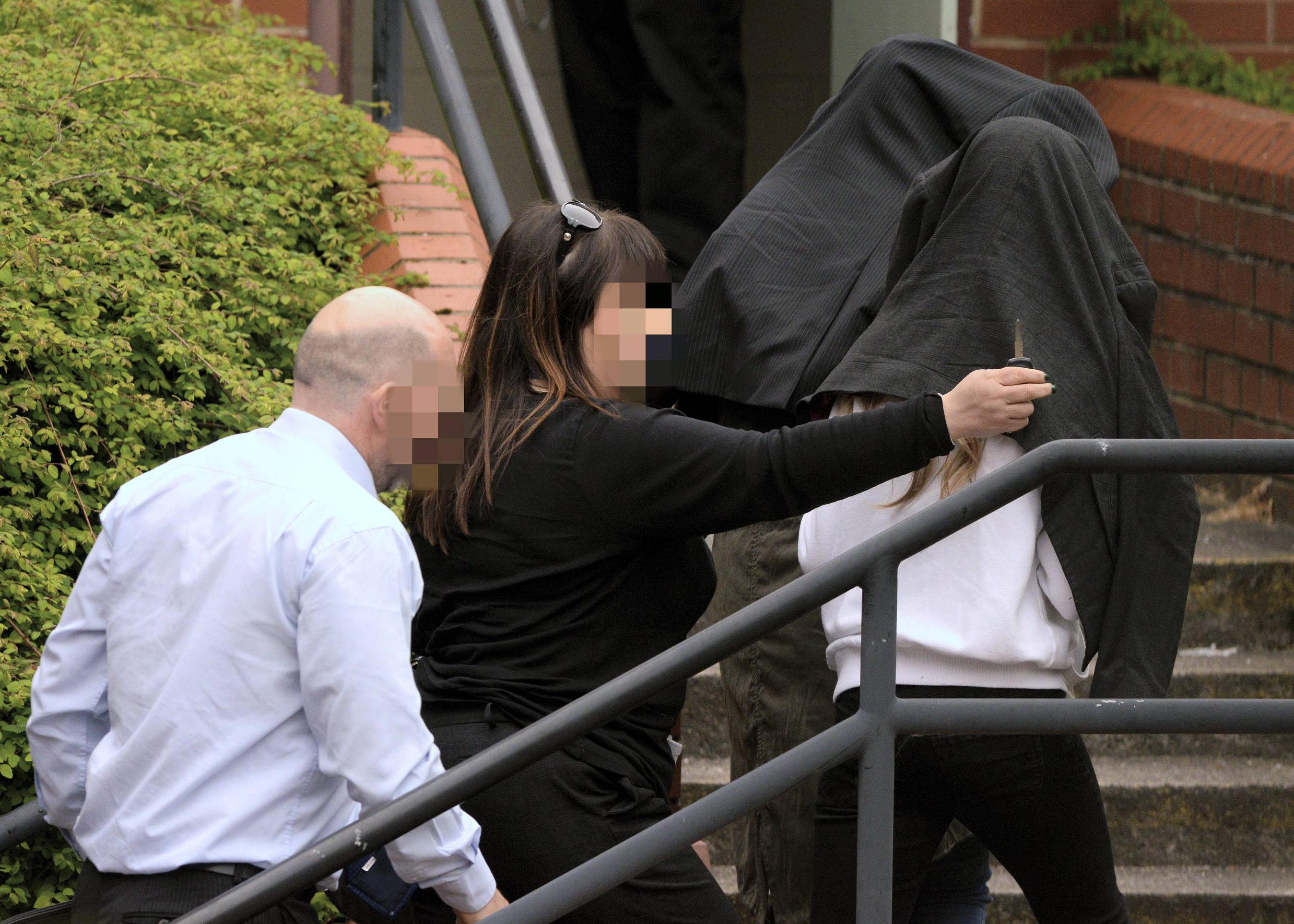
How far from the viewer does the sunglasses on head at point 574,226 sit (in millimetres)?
2090

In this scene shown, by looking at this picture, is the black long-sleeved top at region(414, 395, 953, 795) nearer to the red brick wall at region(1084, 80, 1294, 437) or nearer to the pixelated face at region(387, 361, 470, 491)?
the pixelated face at region(387, 361, 470, 491)

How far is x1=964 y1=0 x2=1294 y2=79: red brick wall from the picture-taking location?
555cm

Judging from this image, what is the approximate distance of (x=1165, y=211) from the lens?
500 centimetres

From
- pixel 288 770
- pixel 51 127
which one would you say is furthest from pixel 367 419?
pixel 51 127

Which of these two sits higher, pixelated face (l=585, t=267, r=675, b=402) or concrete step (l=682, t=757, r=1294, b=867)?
pixelated face (l=585, t=267, r=675, b=402)

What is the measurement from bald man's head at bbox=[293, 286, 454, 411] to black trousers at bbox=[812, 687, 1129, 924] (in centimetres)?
79

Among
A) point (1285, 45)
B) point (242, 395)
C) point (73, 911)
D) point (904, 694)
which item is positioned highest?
point (1285, 45)

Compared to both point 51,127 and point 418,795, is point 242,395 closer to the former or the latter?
point 51,127

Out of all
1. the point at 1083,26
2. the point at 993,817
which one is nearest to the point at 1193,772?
the point at 993,817

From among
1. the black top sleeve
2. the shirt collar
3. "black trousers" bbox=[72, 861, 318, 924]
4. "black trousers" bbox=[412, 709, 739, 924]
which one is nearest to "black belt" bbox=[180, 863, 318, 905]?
"black trousers" bbox=[72, 861, 318, 924]

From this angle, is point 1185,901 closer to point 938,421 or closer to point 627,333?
point 938,421

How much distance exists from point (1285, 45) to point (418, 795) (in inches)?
194

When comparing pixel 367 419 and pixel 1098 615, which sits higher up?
pixel 367 419

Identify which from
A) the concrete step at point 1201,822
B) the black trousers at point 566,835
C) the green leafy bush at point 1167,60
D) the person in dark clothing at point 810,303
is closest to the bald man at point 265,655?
the black trousers at point 566,835
